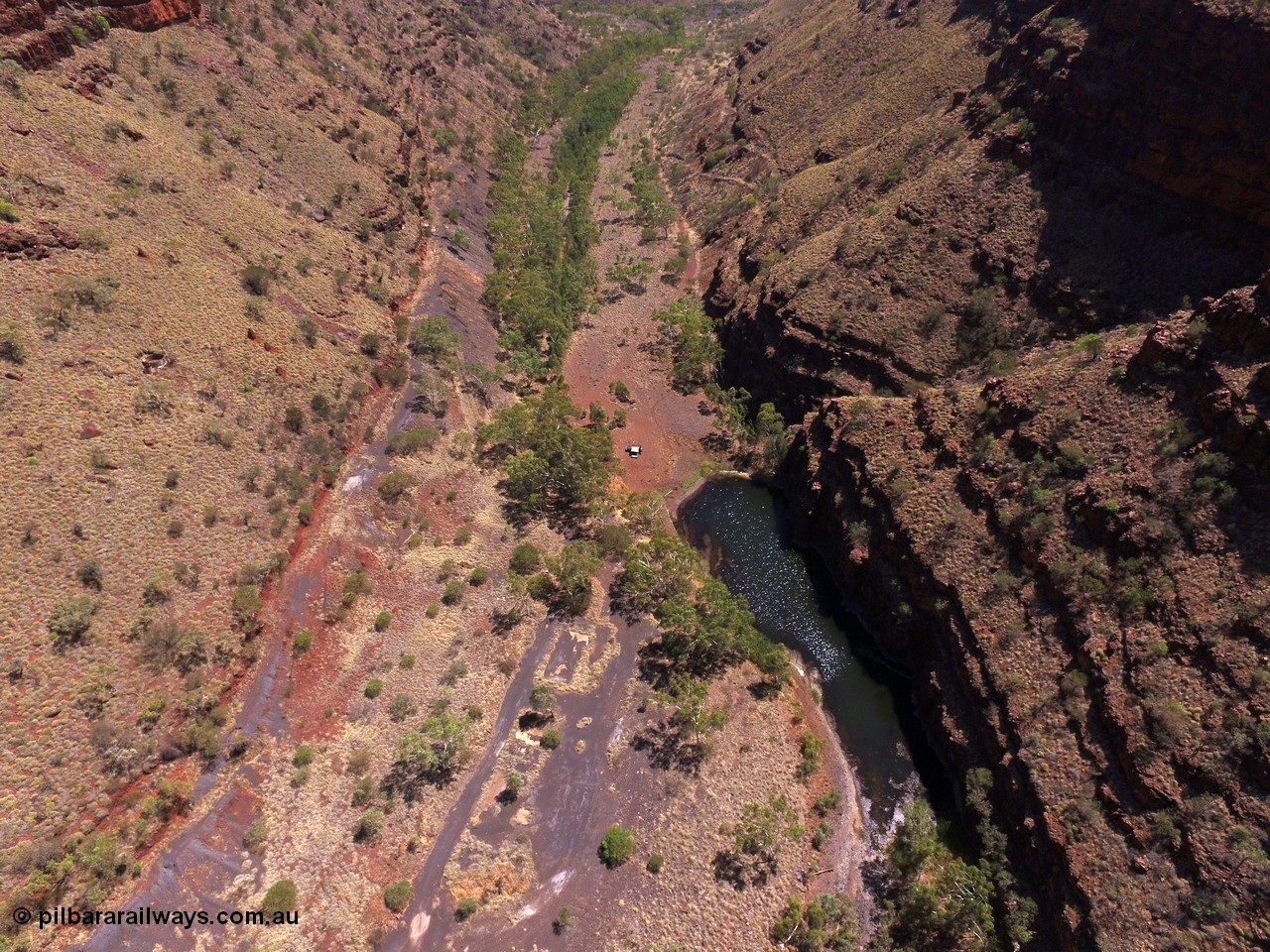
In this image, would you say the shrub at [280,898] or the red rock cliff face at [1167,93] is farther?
the red rock cliff face at [1167,93]

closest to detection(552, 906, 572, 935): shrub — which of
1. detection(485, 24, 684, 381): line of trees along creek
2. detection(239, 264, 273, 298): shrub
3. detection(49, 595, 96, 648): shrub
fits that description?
detection(49, 595, 96, 648): shrub

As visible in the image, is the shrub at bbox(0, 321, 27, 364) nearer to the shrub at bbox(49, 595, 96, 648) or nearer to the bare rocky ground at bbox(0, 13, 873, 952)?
the bare rocky ground at bbox(0, 13, 873, 952)

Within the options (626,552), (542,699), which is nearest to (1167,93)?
(626,552)

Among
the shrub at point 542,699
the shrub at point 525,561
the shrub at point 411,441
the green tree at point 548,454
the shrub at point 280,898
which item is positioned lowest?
the shrub at point 280,898

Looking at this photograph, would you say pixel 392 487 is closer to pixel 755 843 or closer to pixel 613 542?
pixel 613 542

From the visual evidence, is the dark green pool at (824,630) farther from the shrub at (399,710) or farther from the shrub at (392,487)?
the shrub at (399,710)

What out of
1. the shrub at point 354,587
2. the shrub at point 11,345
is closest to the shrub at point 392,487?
the shrub at point 354,587
